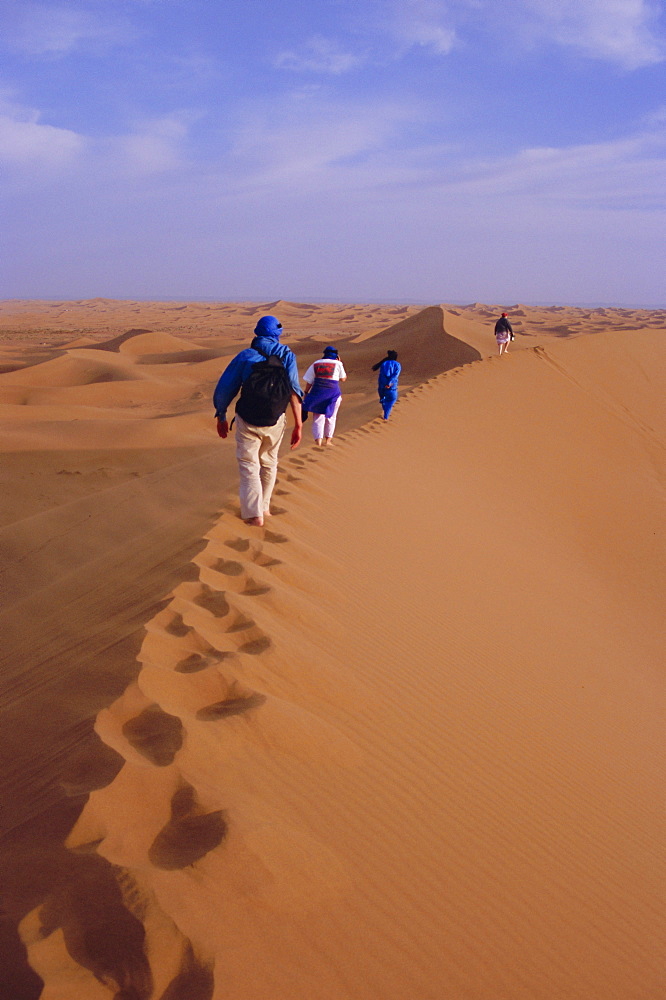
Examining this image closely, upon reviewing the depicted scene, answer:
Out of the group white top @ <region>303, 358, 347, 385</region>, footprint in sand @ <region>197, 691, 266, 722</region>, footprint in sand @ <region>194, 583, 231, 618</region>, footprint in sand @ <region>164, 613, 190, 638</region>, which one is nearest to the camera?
footprint in sand @ <region>197, 691, 266, 722</region>

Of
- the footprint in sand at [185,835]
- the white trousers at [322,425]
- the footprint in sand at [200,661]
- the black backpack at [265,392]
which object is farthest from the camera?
the white trousers at [322,425]

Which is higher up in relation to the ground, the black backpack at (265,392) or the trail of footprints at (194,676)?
the black backpack at (265,392)

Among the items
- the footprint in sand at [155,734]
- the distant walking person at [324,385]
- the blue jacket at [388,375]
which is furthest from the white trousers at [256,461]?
the blue jacket at [388,375]

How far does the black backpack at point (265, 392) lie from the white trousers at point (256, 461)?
9 centimetres

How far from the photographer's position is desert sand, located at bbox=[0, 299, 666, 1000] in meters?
1.78

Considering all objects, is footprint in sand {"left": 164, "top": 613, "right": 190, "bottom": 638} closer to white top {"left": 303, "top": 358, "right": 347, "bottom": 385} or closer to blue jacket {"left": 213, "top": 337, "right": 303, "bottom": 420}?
blue jacket {"left": 213, "top": 337, "right": 303, "bottom": 420}

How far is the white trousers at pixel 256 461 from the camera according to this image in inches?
184

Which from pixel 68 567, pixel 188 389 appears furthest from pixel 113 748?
pixel 188 389

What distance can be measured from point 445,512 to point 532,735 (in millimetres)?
3960

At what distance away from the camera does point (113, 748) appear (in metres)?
2.29

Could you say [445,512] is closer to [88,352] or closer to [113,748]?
[113,748]

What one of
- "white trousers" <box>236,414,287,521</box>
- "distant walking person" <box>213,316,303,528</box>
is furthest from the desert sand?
"distant walking person" <box>213,316,303,528</box>

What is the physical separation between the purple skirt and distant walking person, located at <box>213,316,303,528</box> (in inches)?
151

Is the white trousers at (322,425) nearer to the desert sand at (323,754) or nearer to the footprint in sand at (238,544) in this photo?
the desert sand at (323,754)
